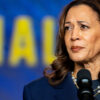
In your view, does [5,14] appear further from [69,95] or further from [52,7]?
[69,95]

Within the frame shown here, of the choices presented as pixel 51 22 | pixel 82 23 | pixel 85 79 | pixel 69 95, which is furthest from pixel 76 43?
pixel 51 22

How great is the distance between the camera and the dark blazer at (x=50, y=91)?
1.62 metres

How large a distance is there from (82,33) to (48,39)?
822 millimetres

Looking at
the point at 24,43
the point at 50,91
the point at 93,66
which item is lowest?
the point at 50,91

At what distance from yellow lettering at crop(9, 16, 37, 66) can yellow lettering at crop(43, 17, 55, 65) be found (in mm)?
79

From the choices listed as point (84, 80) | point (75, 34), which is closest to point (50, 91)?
point (75, 34)

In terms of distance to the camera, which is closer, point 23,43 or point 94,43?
point 94,43

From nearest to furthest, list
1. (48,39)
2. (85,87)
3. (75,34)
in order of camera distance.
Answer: (85,87) < (75,34) < (48,39)

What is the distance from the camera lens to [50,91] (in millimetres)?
1665

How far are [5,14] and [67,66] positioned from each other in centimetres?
86

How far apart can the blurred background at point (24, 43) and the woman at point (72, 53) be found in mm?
634

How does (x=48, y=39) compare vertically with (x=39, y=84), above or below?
above

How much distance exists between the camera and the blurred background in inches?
94.0

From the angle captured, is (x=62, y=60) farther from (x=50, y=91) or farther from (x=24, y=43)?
(x=24, y=43)
